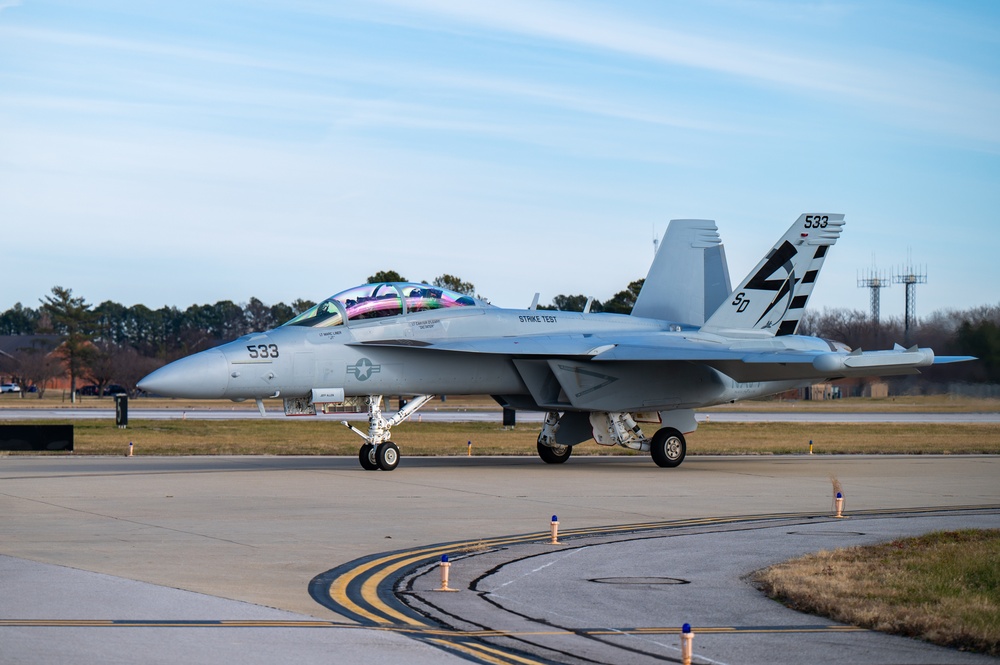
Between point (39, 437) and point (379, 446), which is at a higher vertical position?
point (379, 446)

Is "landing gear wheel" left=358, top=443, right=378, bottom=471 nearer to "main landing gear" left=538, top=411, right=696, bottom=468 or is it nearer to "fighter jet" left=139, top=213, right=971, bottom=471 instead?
"fighter jet" left=139, top=213, right=971, bottom=471

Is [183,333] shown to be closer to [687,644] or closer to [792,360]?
[792,360]

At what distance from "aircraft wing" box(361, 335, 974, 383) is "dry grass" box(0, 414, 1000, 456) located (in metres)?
5.82

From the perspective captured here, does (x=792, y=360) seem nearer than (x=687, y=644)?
No

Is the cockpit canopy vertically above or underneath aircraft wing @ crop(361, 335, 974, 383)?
above

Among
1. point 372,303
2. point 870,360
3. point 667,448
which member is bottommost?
point 667,448

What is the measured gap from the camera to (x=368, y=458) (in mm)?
19625

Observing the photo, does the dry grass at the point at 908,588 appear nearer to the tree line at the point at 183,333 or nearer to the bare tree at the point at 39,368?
the tree line at the point at 183,333

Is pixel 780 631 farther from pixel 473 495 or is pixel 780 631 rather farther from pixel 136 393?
pixel 136 393

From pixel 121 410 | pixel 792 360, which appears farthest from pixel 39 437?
pixel 792 360

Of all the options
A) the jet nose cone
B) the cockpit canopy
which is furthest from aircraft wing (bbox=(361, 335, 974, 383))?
the jet nose cone

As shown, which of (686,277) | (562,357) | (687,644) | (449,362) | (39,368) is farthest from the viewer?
(39,368)

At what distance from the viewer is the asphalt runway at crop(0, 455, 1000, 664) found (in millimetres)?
6691

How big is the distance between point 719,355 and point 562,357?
2.88 meters
